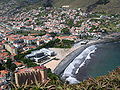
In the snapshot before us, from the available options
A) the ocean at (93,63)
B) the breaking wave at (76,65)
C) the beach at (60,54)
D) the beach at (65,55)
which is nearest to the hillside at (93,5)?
the beach at (65,55)

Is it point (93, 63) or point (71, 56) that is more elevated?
point (71, 56)

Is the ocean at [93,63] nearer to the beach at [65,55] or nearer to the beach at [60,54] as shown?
the beach at [65,55]

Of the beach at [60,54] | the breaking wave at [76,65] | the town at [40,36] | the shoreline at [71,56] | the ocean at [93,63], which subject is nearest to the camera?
the town at [40,36]

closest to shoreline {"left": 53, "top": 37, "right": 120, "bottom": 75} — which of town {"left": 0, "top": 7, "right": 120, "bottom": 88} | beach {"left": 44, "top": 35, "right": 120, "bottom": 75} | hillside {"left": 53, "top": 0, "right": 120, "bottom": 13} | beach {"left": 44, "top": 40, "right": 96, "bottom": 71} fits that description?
beach {"left": 44, "top": 35, "right": 120, "bottom": 75}

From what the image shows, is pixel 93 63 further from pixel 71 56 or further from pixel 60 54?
pixel 60 54

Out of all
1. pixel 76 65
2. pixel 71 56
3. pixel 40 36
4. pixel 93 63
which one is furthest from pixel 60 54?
pixel 40 36
